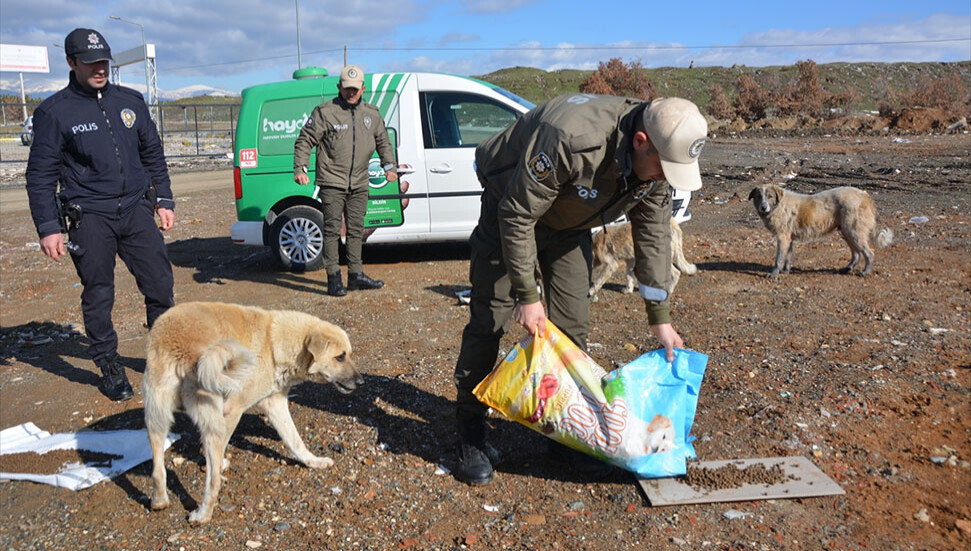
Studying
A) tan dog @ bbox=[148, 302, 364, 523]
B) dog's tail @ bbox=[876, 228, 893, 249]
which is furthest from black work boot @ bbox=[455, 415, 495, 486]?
dog's tail @ bbox=[876, 228, 893, 249]

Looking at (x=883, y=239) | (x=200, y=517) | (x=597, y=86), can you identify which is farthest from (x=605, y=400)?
(x=597, y=86)

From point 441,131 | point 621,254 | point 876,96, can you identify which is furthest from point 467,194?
point 876,96

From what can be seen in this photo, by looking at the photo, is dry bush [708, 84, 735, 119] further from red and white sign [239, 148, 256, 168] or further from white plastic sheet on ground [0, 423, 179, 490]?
white plastic sheet on ground [0, 423, 179, 490]

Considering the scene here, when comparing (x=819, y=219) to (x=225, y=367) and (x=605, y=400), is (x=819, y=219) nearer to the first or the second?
(x=605, y=400)

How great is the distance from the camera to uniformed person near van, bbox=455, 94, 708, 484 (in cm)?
276

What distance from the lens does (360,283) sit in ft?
25.3

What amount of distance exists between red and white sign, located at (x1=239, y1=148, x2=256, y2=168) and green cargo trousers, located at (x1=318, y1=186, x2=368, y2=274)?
1542 millimetres

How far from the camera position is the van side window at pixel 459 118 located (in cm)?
838

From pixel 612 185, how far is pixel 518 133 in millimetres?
494

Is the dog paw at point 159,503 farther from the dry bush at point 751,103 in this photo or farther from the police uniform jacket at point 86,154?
the dry bush at point 751,103

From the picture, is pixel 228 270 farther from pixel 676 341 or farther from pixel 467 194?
Answer: pixel 676 341

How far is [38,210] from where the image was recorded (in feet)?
14.5

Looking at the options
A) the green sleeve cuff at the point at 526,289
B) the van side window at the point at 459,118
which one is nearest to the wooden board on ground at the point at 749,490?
the green sleeve cuff at the point at 526,289

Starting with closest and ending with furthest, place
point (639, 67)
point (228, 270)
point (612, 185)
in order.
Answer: point (612, 185), point (228, 270), point (639, 67)
